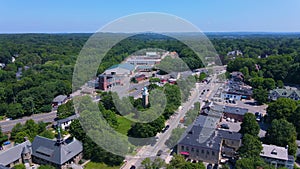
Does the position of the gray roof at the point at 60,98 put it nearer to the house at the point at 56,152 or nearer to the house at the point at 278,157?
the house at the point at 56,152

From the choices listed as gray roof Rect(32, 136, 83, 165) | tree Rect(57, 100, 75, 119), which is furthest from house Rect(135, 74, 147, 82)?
gray roof Rect(32, 136, 83, 165)

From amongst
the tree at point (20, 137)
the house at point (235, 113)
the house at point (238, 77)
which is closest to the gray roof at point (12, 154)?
the tree at point (20, 137)

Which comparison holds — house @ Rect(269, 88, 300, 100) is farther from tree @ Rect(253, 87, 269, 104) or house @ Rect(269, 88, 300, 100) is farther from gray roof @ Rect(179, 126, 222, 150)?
gray roof @ Rect(179, 126, 222, 150)

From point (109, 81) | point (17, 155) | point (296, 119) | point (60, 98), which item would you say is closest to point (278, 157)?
point (296, 119)

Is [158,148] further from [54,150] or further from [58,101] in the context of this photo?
[58,101]

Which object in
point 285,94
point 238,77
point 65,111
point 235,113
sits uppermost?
point 238,77

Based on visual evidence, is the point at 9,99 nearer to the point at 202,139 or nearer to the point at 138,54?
the point at 202,139
